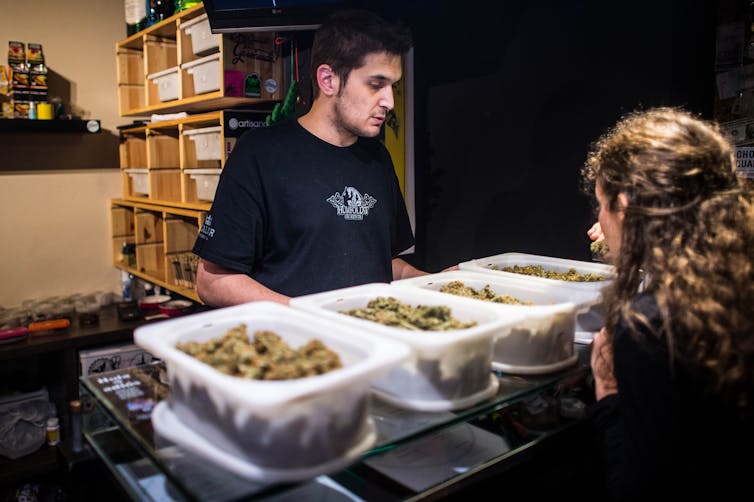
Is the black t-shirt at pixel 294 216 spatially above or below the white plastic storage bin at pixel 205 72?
below

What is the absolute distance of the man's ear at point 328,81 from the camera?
Result: 7.00 ft

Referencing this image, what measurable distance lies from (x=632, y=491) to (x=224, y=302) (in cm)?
133

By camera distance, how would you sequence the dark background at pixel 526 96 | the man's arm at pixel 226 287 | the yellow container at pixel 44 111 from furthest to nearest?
the yellow container at pixel 44 111 < the dark background at pixel 526 96 < the man's arm at pixel 226 287

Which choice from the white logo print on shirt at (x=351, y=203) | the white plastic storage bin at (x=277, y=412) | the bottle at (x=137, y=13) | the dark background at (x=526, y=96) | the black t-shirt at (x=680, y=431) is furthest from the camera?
the bottle at (x=137, y=13)

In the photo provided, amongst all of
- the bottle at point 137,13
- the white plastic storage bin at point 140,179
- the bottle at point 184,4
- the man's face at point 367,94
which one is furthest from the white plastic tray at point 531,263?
the bottle at point 137,13

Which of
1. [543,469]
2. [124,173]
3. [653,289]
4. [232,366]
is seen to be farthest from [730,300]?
[124,173]

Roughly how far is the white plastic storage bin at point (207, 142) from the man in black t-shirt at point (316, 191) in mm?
852

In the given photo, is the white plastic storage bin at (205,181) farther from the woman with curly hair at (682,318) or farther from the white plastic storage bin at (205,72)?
the woman with curly hair at (682,318)

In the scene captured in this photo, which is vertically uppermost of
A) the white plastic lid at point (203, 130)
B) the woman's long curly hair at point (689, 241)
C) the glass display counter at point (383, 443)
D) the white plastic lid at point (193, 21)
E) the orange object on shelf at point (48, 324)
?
the white plastic lid at point (193, 21)

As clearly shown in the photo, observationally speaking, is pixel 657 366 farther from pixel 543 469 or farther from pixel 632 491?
pixel 543 469

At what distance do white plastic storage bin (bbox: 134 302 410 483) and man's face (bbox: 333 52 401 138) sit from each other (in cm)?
124

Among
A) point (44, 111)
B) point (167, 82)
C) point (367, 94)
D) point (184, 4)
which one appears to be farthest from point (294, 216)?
point (44, 111)

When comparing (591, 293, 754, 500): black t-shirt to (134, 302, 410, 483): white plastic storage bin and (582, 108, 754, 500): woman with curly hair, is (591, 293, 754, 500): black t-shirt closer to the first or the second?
(582, 108, 754, 500): woman with curly hair

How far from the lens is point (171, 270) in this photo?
356 centimetres
